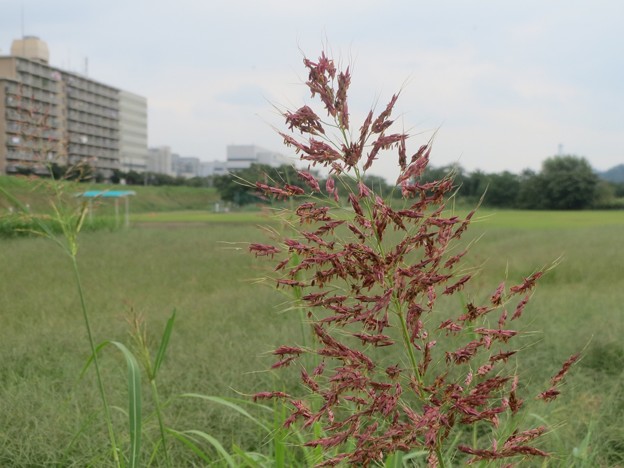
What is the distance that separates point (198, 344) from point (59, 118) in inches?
100.0

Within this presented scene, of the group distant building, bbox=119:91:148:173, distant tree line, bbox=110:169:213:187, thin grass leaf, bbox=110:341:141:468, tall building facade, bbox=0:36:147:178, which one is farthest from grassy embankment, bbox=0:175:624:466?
distant building, bbox=119:91:148:173

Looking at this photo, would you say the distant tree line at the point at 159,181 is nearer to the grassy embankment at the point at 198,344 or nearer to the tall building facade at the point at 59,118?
the tall building facade at the point at 59,118

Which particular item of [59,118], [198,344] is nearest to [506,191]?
[198,344]

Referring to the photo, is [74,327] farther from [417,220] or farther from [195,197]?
[195,197]

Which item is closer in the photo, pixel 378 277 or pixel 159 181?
pixel 378 277

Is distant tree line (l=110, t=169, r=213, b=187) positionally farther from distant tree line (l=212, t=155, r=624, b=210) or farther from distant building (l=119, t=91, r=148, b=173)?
distant tree line (l=212, t=155, r=624, b=210)

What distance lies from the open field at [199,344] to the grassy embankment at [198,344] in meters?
0.02

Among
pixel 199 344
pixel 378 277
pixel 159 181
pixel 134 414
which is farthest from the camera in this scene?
pixel 159 181

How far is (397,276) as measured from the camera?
5.25ft

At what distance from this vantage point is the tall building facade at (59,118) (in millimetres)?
4176

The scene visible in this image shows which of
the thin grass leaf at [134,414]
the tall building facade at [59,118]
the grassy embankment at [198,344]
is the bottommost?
the grassy embankment at [198,344]

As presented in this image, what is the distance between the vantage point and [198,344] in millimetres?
7016

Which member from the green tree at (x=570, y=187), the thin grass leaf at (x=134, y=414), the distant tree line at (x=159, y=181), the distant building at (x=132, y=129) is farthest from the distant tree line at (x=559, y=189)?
the distant building at (x=132, y=129)

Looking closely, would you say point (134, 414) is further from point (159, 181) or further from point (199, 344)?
point (159, 181)
